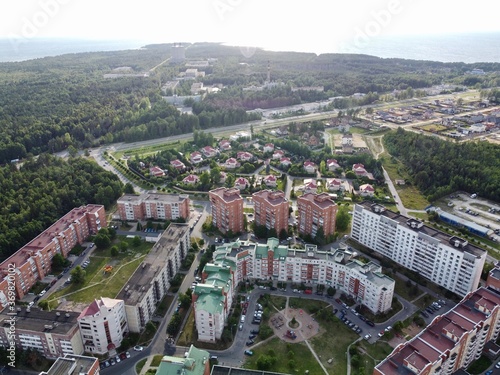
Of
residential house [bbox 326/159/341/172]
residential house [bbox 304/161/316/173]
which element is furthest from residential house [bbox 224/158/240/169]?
residential house [bbox 326/159/341/172]

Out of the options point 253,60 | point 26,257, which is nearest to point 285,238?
point 26,257

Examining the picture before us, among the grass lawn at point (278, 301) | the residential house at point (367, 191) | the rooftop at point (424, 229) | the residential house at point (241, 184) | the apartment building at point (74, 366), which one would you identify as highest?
the rooftop at point (424, 229)

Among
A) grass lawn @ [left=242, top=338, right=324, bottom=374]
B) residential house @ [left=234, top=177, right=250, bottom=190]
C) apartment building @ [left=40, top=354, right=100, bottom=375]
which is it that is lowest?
grass lawn @ [left=242, top=338, right=324, bottom=374]

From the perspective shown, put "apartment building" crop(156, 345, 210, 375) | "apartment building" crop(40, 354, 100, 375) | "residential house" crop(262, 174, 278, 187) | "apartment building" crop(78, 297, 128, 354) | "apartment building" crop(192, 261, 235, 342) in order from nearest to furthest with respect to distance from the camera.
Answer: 1. "apartment building" crop(40, 354, 100, 375)
2. "apartment building" crop(156, 345, 210, 375)
3. "apartment building" crop(78, 297, 128, 354)
4. "apartment building" crop(192, 261, 235, 342)
5. "residential house" crop(262, 174, 278, 187)

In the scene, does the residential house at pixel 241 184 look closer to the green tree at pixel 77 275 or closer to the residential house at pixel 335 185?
the residential house at pixel 335 185

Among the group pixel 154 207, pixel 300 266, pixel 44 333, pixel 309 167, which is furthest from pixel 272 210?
pixel 44 333

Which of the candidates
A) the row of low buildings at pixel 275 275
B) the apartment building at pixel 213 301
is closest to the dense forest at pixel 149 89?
the row of low buildings at pixel 275 275

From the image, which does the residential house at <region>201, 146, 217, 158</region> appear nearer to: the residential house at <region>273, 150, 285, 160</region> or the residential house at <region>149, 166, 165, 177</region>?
the residential house at <region>273, 150, 285, 160</region>
